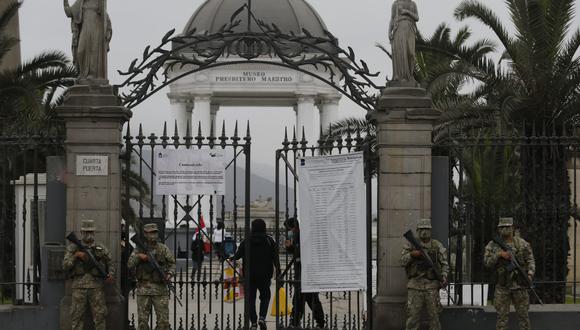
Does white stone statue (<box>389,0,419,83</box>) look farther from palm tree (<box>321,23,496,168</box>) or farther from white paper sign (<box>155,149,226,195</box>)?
palm tree (<box>321,23,496,168</box>)

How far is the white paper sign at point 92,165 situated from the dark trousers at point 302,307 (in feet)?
9.87

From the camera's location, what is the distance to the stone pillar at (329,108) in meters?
41.6

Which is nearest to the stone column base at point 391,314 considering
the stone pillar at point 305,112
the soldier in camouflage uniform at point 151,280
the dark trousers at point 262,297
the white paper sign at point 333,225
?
the white paper sign at point 333,225

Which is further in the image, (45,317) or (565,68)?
(565,68)

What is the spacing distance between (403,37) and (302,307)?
3.85 metres

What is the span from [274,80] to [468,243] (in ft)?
75.5

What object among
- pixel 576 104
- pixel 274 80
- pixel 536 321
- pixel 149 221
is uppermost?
pixel 274 80

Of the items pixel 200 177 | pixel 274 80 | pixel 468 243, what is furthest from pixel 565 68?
pixel 274 80

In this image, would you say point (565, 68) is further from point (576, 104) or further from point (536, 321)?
point (536, 321)

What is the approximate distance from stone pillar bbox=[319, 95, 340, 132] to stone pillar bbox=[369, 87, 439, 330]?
27124 millimetres

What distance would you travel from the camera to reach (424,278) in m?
13.5

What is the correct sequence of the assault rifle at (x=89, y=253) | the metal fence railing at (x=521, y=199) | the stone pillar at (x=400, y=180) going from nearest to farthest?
1. the assault rifle at (x=89, y=253)
2. the stone pillar at (x=400, y=180)
3. the metal fence railing at (x=521, y=199)

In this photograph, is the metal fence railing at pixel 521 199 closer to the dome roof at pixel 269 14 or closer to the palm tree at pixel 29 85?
the palm tree at pixel 29 85

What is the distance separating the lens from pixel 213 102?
42.8 metres
